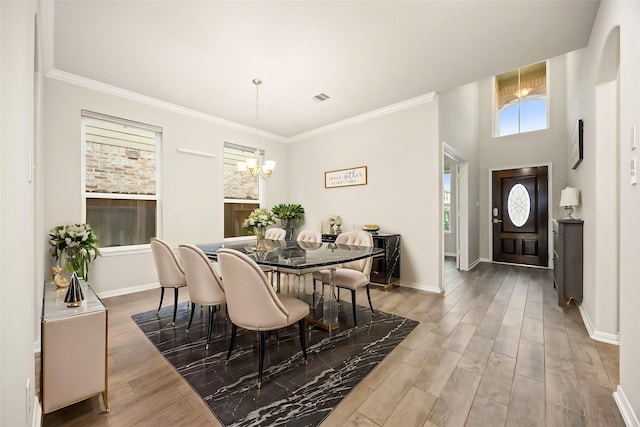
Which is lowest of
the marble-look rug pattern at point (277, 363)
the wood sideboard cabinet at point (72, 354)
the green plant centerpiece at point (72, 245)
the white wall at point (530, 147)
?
the marble-look rug pattern at point (277, 363)

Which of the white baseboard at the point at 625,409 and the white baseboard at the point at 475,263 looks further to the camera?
the white baseboard at the point at 475,263

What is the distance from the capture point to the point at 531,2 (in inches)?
83.6

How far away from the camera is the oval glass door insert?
563 cm

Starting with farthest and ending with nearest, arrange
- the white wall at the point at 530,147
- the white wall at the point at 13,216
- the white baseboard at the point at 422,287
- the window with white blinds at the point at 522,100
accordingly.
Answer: the window with white blinds at the point at 522,100, the white wall at the point at 530,147, the white baseboard at the point at 422,287, the white wall at the point at 13,216

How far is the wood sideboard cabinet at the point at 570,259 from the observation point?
299 cm

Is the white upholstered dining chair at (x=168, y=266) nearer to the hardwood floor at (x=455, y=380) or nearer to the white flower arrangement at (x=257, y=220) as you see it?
the hardwood floor at (x=455, y=380)

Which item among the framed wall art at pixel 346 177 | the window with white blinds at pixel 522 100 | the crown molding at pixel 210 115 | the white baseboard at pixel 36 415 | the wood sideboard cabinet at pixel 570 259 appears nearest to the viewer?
the white baseboard at pixel 36 415

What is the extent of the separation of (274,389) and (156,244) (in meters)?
1.93

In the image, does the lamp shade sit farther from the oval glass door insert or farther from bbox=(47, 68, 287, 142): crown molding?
bbox=(47, 68, 287, 142): crown molding

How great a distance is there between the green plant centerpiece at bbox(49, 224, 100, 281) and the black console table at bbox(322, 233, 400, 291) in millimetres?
3637

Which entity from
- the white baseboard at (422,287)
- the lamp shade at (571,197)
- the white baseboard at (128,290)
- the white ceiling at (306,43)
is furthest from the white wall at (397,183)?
the white baseboard at (128,290)

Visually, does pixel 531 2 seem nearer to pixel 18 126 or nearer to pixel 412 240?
pixel 412 240

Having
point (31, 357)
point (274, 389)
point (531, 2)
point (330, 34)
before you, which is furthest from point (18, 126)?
point (531, 2)

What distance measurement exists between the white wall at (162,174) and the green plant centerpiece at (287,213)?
1.00 ft
